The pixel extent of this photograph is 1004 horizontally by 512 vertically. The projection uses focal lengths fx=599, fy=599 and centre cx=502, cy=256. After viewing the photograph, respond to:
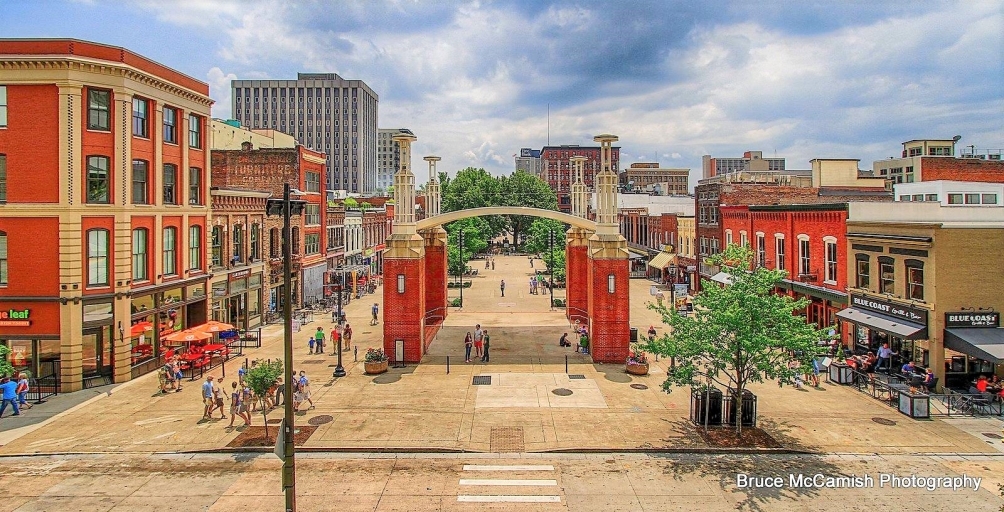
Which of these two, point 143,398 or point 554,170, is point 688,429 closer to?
point 143,398

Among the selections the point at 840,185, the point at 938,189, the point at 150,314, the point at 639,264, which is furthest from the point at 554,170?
the point at 150,314

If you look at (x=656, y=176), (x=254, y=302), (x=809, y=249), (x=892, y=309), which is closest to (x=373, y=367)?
(x=254, y=302)

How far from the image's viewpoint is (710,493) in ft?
45.4

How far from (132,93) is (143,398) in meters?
12.5

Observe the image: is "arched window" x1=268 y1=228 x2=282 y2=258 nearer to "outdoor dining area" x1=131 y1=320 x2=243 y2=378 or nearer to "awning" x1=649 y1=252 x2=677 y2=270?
"outdoor dining area" x1=131 y1=320 x2=243 y2=378

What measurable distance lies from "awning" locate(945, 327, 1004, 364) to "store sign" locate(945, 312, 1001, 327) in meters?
0.16

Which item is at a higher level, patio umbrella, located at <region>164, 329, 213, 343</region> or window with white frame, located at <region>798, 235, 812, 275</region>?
window with white frame, located at <region>798, 235, 812, 275</region>

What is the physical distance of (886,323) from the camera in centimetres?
2370

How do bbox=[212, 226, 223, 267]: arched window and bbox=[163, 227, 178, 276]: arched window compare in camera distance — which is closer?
bbox=[163, 227, 178, 276]: arched window

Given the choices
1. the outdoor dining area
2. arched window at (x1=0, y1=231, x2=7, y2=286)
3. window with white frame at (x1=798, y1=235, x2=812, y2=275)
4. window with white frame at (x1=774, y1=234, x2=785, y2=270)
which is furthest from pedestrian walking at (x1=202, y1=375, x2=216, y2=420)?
window with white frame at (x1=774, y1=234, x2=785, y2=270)

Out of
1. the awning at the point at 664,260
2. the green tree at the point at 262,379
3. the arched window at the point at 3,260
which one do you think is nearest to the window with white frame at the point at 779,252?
the awning at the point at 664,260

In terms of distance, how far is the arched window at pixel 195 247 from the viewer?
30062 millimetres

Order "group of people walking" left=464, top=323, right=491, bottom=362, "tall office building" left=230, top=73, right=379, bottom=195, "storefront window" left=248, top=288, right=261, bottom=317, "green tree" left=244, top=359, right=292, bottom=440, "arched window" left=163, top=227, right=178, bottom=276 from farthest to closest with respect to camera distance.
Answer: "tall office building" left=230, top=73, right=379, bottom=195 → "storefront window" left=248, top=288, right=261, bottom=317 → "arched window" left=163, top=227, right=178, bottom=276 → "group of people walking" left=464, top=323, right=491, bottom=362 → "green tree" left=244, top=359, right=292, bottom=440

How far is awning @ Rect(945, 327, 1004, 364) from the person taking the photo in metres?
19.8
